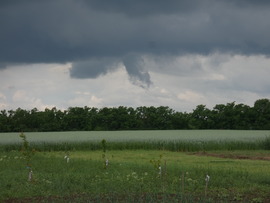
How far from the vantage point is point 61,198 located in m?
13.7

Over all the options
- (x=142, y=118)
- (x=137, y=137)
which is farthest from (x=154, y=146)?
(x=142, y=118)

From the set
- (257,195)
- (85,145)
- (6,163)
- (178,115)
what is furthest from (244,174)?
(178,115)

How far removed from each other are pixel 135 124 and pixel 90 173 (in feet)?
228

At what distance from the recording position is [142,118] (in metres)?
90.2

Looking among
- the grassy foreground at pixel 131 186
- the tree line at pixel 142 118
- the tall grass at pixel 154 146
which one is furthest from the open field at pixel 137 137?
the tree line at pixel 142 118

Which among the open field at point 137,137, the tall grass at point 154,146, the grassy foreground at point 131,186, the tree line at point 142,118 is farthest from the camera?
the tree line at point 142,118

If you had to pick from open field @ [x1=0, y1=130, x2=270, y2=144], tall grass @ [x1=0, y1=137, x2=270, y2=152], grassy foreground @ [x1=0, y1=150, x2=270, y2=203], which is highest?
open field @ [x1=0, y1=130, x2=270, y2=144]

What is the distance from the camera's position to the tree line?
86.0m

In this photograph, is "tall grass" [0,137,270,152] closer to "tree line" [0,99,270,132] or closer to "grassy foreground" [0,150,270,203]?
"grassy foreground" [0,150,270,203]

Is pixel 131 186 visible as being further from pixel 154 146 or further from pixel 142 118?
pixel 142 118

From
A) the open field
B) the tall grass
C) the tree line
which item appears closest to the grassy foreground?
the tall grass

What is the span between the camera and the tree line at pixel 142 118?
86.0 m

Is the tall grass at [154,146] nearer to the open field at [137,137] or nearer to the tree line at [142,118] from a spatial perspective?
the open field at [137,137]

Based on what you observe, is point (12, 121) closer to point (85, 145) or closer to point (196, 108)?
point (196, 108)
